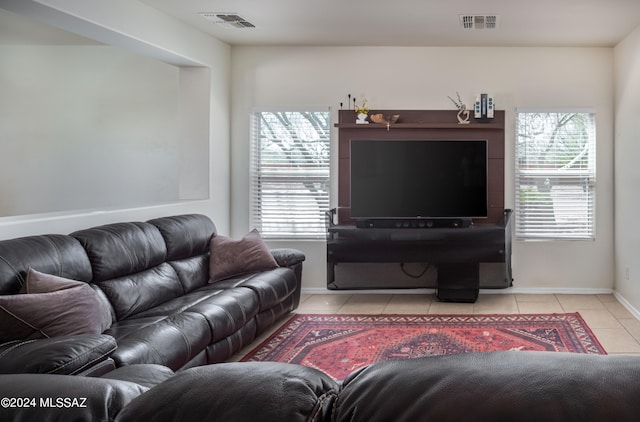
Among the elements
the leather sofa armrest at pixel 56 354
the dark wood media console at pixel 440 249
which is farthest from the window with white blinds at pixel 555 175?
the leather sofa armrest at pixel 56 354

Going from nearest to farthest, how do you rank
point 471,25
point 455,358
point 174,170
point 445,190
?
point 455,358, point 471,25, point 445,190, point 174,170

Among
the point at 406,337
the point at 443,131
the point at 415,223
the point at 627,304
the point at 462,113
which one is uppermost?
the point at 462,113

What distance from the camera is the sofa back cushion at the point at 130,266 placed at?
3482 millimetres

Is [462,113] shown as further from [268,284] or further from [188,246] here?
[188,246]

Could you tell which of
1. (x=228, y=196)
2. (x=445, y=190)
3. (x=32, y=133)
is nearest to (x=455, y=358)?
(x=445, y=190)

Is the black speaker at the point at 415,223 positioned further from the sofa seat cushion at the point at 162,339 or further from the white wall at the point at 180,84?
the sofa seat cushion at the point at 162,339

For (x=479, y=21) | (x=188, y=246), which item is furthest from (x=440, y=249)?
(x=188, y=246)

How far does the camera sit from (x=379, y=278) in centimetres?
622

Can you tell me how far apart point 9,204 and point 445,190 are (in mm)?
4566

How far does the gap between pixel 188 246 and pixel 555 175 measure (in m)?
3.88

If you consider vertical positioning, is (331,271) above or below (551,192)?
below

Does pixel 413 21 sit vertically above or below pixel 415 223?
above

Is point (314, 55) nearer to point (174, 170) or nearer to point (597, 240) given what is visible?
point (174, 170)

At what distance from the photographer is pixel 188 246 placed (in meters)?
4.54
